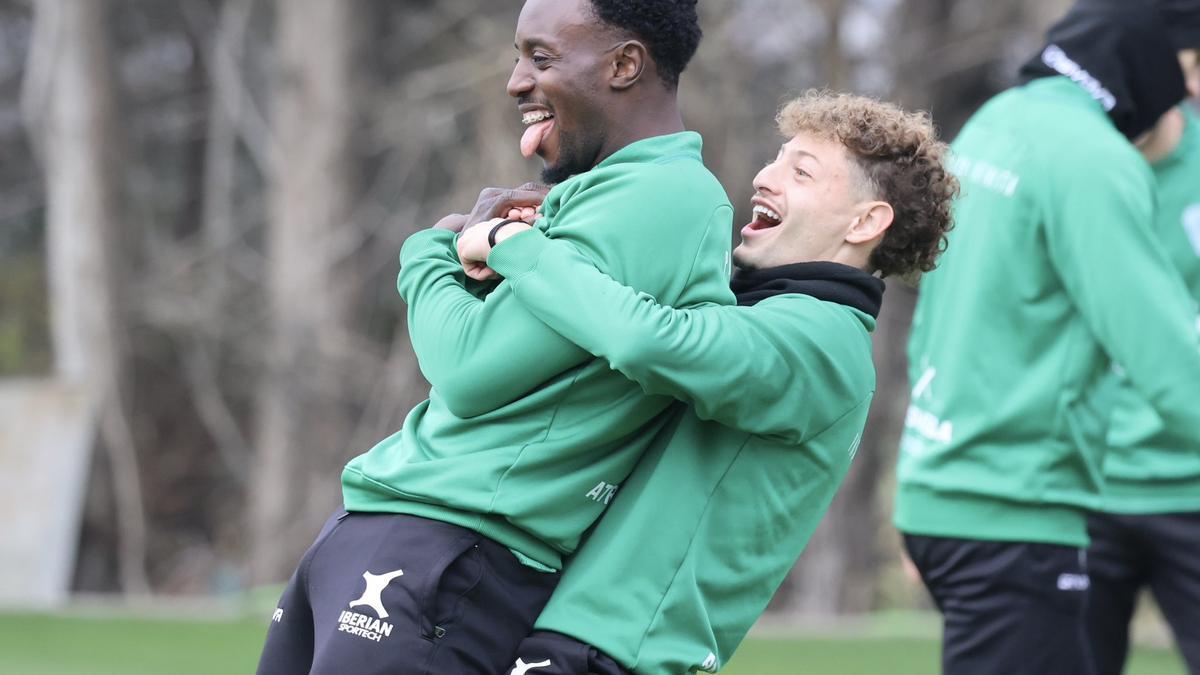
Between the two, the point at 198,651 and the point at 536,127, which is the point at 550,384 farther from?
the point at 198,651

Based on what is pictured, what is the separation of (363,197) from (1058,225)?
26.9 ft

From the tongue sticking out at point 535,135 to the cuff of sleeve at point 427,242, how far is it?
0.64 feet

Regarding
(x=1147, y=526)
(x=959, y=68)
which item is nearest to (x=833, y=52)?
(x=959, y=68)

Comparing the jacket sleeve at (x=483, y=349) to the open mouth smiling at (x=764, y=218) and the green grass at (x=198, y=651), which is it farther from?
the green grass at (x=198, y=651)

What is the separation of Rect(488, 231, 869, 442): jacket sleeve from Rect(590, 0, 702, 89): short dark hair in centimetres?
37

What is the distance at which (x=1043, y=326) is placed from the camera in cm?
368

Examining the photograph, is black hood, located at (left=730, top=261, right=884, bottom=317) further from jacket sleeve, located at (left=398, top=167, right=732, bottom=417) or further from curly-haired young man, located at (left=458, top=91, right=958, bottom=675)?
jacket sleeve, located at (left=398, top=167, right=732, bottom=417)

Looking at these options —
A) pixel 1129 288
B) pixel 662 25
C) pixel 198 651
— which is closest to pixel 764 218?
pixel 662 25

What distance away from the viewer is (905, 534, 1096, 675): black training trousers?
11.9 ft

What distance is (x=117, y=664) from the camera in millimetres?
7012

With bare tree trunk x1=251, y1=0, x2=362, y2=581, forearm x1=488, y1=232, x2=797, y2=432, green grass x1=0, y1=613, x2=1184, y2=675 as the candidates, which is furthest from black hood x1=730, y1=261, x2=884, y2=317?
bare tree trunk x1=251, y1=0, x2=362, y2=581

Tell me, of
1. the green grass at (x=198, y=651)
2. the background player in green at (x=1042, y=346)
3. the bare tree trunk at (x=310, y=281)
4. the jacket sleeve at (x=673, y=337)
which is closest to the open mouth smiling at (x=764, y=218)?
the jacket sleeve at (x=673, y=337)

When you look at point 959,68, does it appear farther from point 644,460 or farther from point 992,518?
point 644,460

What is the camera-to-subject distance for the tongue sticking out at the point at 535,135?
2.53m
